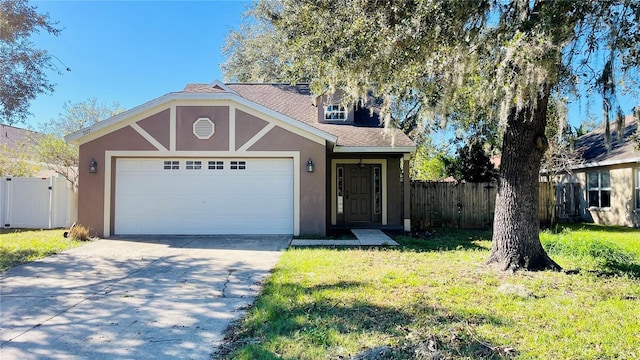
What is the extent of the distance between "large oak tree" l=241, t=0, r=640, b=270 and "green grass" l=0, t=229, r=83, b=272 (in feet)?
22.6

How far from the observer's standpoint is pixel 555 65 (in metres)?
4.67

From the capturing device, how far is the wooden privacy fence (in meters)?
13.3

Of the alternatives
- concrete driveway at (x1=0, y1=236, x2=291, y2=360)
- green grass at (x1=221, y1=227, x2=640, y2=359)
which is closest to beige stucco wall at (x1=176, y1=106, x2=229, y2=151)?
concrete driveway at (x1=0, y1=236, x2=291, y2=360)

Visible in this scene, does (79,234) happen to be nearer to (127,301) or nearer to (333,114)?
(127,301)

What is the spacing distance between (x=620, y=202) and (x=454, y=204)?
630cm

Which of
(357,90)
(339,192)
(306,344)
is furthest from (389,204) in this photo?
(306,344)

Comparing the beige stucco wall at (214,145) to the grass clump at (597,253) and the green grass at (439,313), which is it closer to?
the green grass at (439,313)

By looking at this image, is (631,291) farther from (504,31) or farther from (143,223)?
(143,223)

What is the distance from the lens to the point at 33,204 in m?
12.3

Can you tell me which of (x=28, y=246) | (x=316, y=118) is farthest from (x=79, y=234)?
(x=316, y=118)

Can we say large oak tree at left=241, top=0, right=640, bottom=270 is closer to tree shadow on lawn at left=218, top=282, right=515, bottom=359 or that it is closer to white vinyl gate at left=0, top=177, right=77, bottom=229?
tree shadow on lawn at left=218, top=282, right=515, bottom=359

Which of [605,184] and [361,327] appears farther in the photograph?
[605,184]

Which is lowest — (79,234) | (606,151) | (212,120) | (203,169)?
(79,234)

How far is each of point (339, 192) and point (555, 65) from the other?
878 centimetres
